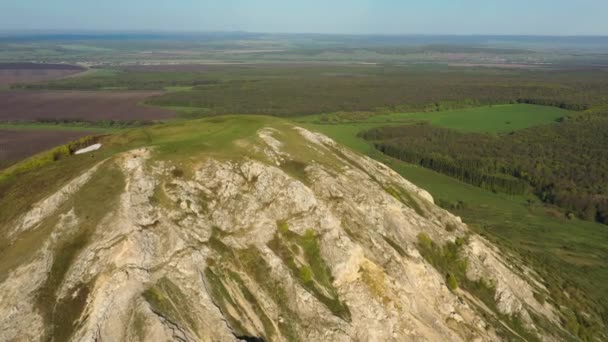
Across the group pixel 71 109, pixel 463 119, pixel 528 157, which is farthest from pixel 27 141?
pixel 463 119

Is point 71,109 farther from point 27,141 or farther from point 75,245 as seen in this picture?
point 75,245

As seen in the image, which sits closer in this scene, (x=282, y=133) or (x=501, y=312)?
(x=501, y=312)

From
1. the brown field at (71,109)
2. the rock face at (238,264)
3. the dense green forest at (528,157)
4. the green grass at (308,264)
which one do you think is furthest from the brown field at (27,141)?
the dense green forest at (528,157)

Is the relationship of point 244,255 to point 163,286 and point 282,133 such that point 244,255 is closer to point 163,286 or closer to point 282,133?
point 163,286

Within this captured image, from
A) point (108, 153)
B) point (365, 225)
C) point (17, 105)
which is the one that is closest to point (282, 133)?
point (365, 225)

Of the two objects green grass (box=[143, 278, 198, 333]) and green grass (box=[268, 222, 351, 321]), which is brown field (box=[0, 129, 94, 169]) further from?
green grass (box=[268, 222, 351, 321])

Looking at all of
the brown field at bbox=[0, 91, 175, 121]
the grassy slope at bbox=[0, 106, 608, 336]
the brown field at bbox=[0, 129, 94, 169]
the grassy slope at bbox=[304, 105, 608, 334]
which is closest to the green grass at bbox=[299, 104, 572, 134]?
the grassy slope at bbox=[304, 105, 608, 334]
